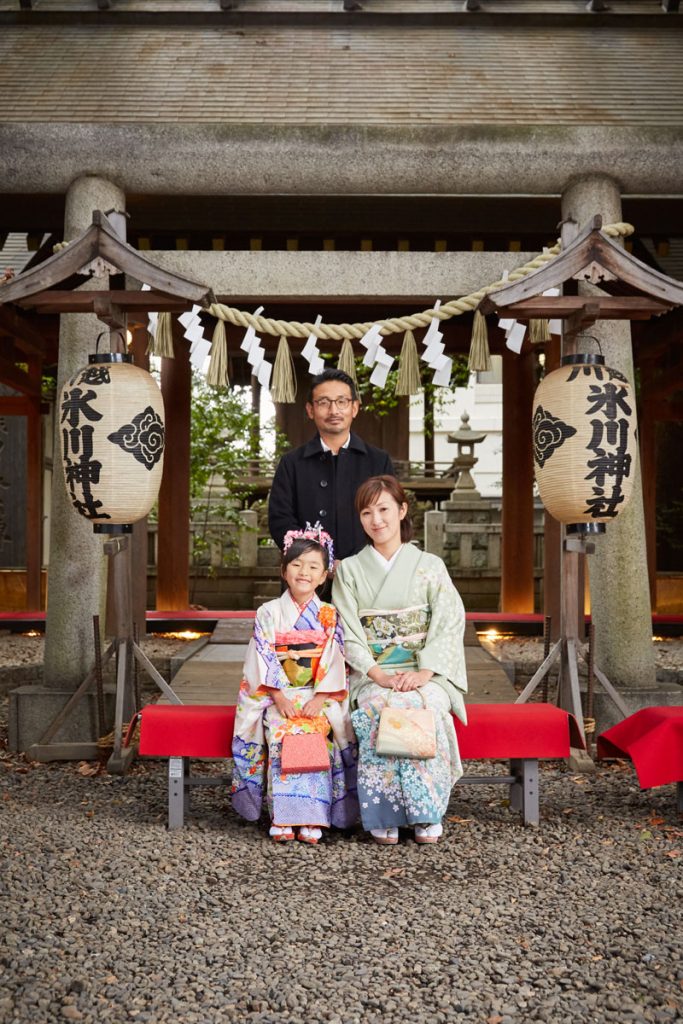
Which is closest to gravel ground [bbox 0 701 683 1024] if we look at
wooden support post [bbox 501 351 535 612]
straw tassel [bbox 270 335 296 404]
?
straw tassel [bbox 270 335 296 404]

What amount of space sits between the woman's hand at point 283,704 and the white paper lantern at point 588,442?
173 centimetres

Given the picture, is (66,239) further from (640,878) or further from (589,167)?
(640,878)

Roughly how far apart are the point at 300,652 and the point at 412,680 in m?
0.48

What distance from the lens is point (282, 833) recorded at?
384cm

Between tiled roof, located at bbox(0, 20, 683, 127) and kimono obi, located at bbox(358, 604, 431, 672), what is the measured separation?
3.08 metres

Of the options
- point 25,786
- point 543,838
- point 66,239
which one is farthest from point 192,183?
point 543,838

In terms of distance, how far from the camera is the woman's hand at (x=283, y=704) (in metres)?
3.88

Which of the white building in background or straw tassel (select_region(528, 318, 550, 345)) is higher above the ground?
the white building in background

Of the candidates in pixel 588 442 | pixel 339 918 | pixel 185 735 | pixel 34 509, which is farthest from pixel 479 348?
pixel 34 509

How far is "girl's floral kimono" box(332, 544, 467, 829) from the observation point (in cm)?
377

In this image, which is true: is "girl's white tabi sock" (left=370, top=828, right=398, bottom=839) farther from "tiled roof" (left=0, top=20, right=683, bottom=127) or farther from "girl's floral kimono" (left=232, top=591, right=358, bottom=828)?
"tiled roof" (left=0, top=20, right=683, bottom=127)

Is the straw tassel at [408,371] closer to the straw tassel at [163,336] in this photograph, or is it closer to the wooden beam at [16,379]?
the straw tassel at [163,336]

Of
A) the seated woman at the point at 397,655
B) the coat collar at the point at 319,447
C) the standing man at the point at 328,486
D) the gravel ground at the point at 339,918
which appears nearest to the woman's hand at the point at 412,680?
the seated woman at the point at 397,655

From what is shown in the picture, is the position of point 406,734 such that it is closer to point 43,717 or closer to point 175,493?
point 43,717
